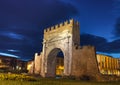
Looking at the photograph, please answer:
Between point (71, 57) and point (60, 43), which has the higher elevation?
point (60, 43)

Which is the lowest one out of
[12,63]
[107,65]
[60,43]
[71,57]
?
[12,63]

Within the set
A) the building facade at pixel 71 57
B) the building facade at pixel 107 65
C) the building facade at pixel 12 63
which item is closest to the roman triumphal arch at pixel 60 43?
the building facade at pixel 71 57

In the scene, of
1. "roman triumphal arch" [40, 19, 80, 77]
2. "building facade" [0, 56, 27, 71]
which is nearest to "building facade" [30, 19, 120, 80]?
"roman triumphal arch" [40, 19, 80, 77]

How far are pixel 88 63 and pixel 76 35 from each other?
707 cm

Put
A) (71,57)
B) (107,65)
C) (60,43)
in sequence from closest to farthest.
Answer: (71,57) → (60,43) → (107,65)

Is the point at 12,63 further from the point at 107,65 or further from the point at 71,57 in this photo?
the point at 71,57

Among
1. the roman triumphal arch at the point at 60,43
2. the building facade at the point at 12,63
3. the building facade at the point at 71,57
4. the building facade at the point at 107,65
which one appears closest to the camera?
the building facade at the point at 71,57

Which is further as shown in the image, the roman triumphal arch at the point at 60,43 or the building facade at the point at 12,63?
the building facade at the point at 12,63

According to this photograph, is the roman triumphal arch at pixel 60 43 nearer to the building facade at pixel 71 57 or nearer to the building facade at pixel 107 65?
the building facade at pixel 71 57

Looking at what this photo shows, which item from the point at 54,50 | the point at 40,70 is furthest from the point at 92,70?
the point at 40,70

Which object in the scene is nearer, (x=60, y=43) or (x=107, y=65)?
(x=60, y=43)

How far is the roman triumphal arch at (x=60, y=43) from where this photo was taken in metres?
36.3

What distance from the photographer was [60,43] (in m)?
39.7

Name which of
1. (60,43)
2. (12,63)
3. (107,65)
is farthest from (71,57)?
(12,63)
